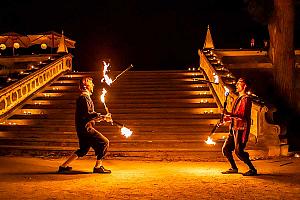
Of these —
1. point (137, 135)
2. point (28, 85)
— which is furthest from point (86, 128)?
point (28, 85)

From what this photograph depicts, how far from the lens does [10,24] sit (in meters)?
33.0

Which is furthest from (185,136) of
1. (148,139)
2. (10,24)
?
(10,24)

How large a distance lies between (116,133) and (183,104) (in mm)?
3382

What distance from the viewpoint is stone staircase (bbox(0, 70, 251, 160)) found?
42.5ft

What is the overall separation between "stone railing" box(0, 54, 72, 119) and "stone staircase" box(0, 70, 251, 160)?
11.4 inches

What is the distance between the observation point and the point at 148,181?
9.08 metres

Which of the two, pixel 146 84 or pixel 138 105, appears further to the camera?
pixel 146 84

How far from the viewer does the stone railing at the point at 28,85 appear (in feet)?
52.4

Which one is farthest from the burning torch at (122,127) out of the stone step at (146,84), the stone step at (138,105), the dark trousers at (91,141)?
the stone step at (146,84)

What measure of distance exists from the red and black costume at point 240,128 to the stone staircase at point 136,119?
2534 millimetres

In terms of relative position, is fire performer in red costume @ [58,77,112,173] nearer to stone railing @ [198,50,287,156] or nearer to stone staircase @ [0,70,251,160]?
stone staircase @ [0,70,251,160]

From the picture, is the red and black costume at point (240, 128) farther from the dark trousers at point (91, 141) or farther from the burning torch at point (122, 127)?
the dark trousers at point (91, 141)

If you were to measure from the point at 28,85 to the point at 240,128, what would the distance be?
10.1 m

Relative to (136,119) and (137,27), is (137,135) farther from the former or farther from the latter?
(137,27)
